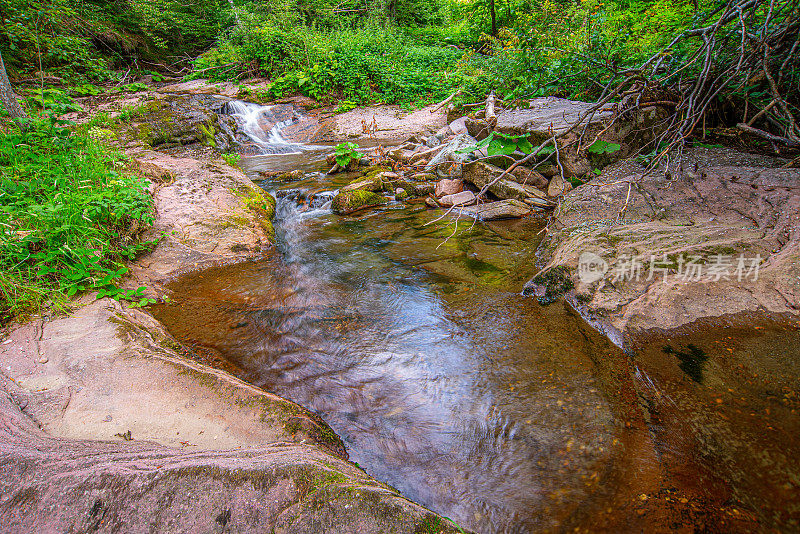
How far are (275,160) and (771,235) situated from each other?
9685 mm

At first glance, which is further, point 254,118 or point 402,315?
point 254,118

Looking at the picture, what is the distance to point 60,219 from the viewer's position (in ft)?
10.2

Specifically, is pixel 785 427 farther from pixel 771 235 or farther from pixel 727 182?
pixel 727 182

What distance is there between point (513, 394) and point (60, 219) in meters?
4.15

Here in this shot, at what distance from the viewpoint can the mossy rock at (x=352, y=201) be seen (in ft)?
19.5

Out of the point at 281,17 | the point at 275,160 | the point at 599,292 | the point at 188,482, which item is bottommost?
the point at 275,160

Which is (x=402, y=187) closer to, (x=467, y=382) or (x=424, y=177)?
(x=424, y=177)

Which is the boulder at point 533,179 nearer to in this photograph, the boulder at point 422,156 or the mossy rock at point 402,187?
the mossy rock at point 402,187

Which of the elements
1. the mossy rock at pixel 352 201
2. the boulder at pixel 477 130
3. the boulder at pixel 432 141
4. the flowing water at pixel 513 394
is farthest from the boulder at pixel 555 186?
the boulder at pixel 432 141

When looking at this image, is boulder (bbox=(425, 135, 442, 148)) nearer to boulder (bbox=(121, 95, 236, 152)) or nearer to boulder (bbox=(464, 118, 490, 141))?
boulder (bbox=(464, 118, 490, 141))

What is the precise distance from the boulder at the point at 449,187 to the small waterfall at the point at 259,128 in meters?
5.91

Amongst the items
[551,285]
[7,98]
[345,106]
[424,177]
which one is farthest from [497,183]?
[345,106]

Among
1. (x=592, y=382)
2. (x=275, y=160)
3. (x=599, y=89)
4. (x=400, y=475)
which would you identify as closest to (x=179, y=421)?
(x=400, y=475)

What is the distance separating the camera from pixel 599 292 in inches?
110
